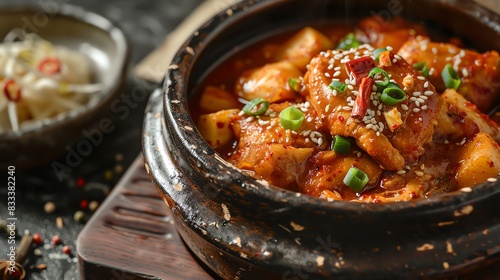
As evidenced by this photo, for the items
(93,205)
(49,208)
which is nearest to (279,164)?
(93,205)

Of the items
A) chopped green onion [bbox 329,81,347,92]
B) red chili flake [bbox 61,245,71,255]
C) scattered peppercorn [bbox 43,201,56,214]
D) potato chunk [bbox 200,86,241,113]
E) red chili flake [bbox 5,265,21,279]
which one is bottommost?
scattered peppercorn [bbox 43,201,56,214]

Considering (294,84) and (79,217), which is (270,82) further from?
(79,217)

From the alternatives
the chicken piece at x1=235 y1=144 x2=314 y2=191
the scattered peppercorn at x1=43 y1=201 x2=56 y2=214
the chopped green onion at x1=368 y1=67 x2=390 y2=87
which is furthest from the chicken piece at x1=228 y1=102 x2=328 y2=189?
the scattered peppercorn at x1=43 y1=201 x2=56 y2=214

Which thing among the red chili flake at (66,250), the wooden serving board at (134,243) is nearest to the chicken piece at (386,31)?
the wooden serving board at (134,243)

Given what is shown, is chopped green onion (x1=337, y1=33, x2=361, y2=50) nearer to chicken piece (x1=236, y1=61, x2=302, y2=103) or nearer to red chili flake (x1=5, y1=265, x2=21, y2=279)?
chicken piece (x1=236, y1=61, x2=302, y2=103)

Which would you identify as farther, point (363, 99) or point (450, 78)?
point (450, 78)

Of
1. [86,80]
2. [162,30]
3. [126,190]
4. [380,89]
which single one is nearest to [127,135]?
[86,80]
